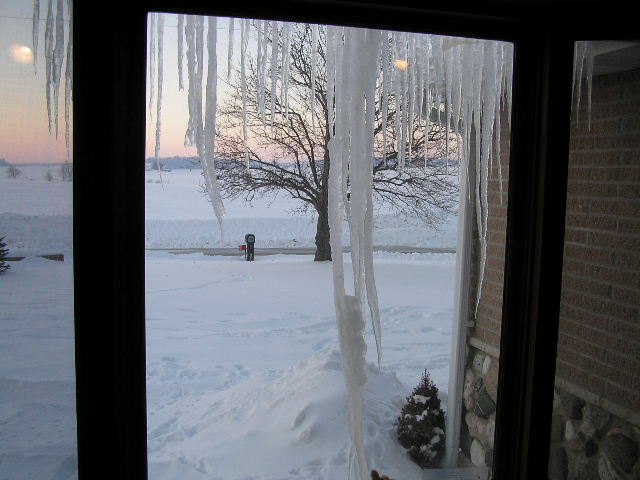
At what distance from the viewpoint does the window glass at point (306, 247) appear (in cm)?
113

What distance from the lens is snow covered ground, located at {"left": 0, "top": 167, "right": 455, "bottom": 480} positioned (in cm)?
293

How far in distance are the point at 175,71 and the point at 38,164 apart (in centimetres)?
32

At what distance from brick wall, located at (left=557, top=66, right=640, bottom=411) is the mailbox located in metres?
3.09

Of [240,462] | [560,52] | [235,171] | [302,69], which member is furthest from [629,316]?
[240,462]

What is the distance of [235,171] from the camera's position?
2443 millimetres

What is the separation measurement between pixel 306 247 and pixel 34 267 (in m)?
3.30

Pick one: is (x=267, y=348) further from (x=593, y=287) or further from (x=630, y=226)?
(x=630, y=226)

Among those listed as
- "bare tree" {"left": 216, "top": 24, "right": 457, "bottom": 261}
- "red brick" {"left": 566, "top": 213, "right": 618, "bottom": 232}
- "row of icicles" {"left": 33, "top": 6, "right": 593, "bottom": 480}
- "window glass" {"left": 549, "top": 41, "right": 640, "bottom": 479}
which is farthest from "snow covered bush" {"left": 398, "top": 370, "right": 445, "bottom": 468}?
"row of icicles" {"left": 33, "top": 6, "right": 593, "bottom": 480}

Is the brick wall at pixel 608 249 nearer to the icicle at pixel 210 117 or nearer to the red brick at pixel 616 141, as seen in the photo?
the red brick at pixel 616 141

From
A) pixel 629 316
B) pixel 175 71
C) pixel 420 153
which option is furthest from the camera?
pixel 420 153

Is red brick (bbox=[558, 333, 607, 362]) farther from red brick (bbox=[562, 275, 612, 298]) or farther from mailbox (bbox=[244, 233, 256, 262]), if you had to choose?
mailbox (bbox=[244, 233, 256, 262])

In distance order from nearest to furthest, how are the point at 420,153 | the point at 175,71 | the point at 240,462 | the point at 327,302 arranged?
the point at 175,71 → the point at 420,153 → the point at 240,462 → the point at 327,302

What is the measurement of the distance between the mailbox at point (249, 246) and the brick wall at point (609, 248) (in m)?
3.09

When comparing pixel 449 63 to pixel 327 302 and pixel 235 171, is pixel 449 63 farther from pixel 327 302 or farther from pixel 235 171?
pixel 327 302
